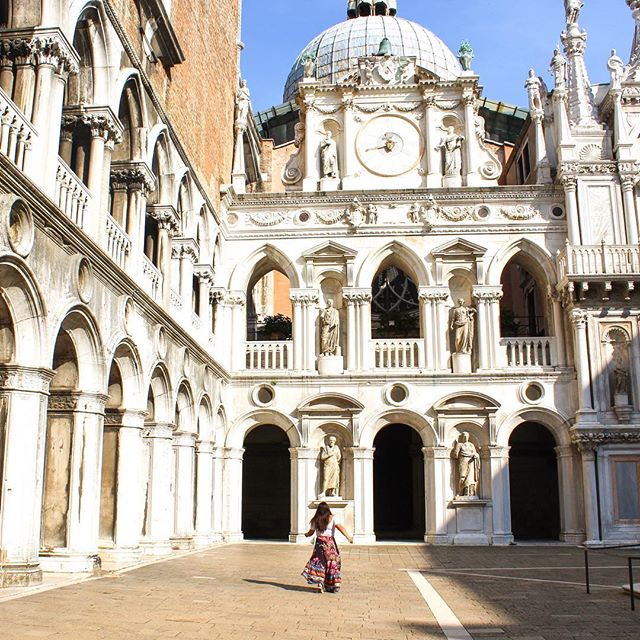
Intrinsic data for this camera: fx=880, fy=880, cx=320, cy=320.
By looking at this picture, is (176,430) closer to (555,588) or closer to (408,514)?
(555,588)

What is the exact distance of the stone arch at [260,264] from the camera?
1016 inches

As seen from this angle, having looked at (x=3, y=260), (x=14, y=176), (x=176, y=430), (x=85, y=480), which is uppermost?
(x=14, y=176)

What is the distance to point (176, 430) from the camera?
2034 centimetres

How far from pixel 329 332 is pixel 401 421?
323 cm

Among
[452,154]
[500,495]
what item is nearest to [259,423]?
[500,495]

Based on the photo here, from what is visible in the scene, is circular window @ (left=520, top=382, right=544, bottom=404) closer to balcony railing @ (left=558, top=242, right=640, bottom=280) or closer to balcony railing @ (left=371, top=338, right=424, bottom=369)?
balcony railing @ (left=371, top=338, right=424, bottom=369)

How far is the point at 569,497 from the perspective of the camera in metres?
24.0

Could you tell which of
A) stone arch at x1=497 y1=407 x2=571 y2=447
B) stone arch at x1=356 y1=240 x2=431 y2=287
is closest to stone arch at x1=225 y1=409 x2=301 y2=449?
stone arch at x1=356 y1=240 x2=431 y2=287

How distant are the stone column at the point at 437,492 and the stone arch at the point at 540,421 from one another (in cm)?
160

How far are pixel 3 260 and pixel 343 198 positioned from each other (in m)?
16.4

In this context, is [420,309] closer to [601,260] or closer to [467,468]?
[467,468]

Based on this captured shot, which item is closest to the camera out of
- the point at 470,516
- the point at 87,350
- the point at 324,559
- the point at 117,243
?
the point at 324,559

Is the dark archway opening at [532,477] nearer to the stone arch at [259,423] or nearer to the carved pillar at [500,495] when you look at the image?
the carved pillar at [500,495]

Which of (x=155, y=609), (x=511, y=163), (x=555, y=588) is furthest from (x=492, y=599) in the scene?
(x=511, y=163)
